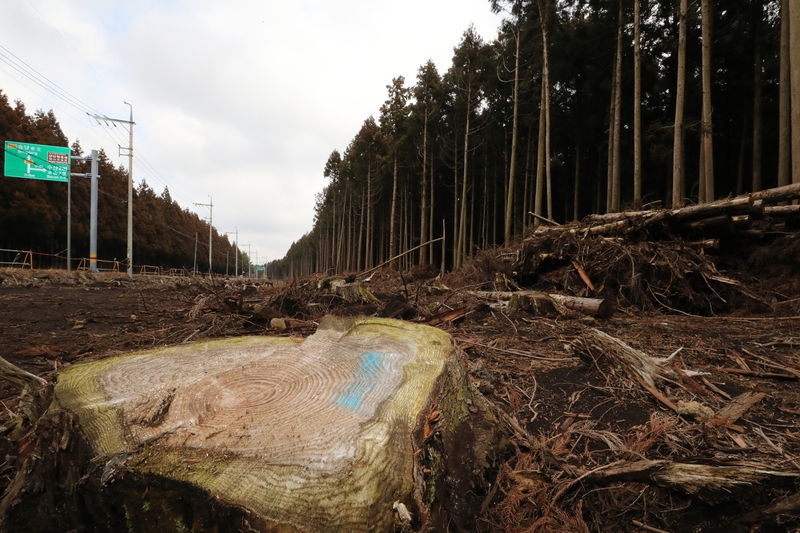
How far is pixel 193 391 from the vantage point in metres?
1.36

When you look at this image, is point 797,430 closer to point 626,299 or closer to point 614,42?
point 626,299

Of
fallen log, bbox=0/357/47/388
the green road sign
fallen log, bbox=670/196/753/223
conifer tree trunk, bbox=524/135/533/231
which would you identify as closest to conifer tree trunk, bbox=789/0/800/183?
fallen log, bbox=670/196/753/223

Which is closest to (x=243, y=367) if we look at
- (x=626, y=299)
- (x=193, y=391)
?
(x=193, y=391)

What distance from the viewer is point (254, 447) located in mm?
1072

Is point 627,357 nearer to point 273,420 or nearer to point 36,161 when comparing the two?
point 273,420

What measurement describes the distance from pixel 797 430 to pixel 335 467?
2.43 metres

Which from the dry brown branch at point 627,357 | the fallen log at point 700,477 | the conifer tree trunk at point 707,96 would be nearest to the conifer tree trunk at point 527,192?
the conifer tree trunk at point 707,96

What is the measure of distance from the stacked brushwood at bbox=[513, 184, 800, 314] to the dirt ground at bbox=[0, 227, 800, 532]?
4 centimetres

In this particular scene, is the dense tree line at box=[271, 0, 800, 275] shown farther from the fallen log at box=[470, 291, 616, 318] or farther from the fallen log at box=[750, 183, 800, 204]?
the fallen log at box=[470, 291, 616, 318]

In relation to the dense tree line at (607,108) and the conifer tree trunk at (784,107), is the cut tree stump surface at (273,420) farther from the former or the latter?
the conifer tree trunk at (784,107)

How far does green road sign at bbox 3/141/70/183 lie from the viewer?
15.5 m

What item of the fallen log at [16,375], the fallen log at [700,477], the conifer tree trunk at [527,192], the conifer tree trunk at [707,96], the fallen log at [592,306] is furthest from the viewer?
the conifer tree trunk at [527,192]

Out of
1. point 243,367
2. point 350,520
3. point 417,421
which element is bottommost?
point 350,520

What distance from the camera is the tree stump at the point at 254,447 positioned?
3.16 ft
